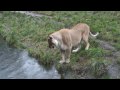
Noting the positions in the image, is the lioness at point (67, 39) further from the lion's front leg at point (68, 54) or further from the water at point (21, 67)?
the water at point (21, 67)

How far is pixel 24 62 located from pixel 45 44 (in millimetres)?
1499

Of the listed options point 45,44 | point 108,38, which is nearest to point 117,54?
point 108,38

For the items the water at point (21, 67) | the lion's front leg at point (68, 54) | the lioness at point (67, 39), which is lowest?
the water at point (21, 67)

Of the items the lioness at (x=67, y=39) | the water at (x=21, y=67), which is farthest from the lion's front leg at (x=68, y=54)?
the water at (x=21, y=67)

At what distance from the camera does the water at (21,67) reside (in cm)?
858

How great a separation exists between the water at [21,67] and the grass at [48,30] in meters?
0.28

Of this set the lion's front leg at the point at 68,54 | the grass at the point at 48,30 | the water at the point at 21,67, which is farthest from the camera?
the grass at the point at 48,30

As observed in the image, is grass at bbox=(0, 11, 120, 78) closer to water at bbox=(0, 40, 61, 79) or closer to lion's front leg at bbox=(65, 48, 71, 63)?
lion's front leg at bbox=(65, 48, 71, 63)

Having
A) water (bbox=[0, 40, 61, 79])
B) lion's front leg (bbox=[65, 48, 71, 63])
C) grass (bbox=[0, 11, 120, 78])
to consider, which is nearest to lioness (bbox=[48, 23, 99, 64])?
lion's front leg (bbox=[65, 48, 71, 63])

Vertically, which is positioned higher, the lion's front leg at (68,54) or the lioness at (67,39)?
the lioness at (67,39)

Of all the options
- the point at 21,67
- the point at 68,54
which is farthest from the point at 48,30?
the point at 68,54
